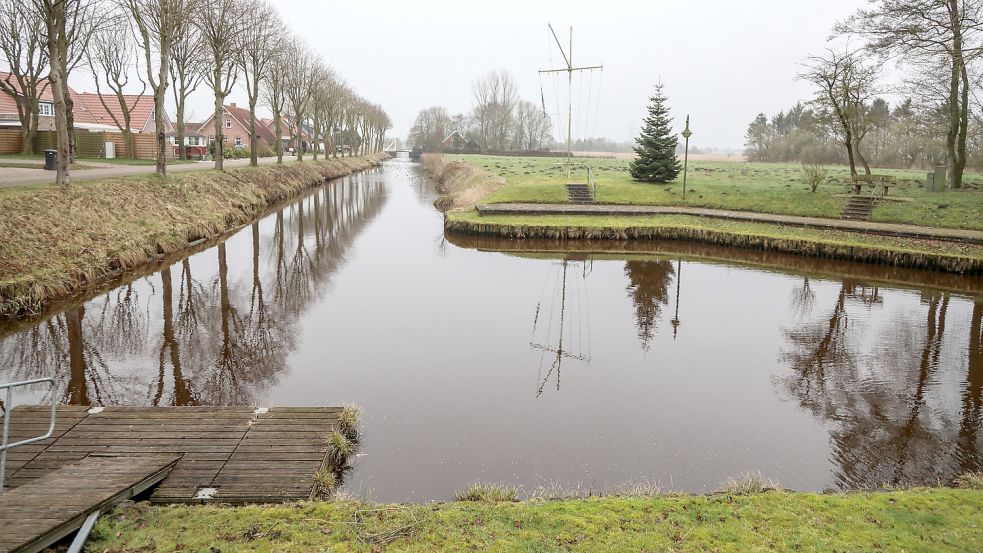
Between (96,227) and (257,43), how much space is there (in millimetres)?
21193

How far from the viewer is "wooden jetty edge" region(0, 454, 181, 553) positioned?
426cm

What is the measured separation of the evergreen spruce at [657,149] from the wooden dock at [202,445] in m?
27.4

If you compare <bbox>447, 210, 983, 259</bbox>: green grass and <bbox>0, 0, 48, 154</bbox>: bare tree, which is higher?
<bbox>0, 0, 48, 154</bbox>: bare tree

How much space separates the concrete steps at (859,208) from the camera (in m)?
23.9

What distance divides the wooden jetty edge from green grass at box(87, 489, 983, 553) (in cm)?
19

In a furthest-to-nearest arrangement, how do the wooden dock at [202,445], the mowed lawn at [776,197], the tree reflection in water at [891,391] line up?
the mowed lawn at [776,197], the tree reflection in water at [891,391], the wooden dock at [202,445]

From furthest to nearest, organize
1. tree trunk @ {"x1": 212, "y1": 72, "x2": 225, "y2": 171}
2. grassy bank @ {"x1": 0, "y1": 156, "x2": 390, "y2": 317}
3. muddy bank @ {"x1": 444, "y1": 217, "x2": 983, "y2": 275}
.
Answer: tree trunk @ {"x1": 212, "y1": 72, "x2": 225, "y2": 171} < muddy bank @ {"x1": 444, "y1": 217, "x2": 983, "y2": 275} < grassy bank @ {"x1": 0, "y1": 156, "x2": 390, "y2": 317}

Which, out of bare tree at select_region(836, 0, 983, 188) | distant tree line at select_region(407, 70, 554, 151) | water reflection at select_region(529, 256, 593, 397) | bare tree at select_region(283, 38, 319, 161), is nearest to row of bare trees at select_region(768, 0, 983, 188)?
bare tree at select_region(836, 0, 983, 188)

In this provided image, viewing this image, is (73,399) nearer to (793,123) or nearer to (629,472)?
(629,472)

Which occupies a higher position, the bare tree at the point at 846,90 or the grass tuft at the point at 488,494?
the bare tree at the point at 846,90

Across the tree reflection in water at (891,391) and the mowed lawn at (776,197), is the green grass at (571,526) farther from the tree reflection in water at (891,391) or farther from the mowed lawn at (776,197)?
the mowed lawn at (776,197)

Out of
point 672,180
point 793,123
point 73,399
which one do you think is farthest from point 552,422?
point 793,123

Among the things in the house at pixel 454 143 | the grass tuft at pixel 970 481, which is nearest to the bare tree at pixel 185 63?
the grass tuft at pixel 970 481

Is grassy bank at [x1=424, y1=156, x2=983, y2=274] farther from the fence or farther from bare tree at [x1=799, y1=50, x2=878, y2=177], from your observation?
the fence
